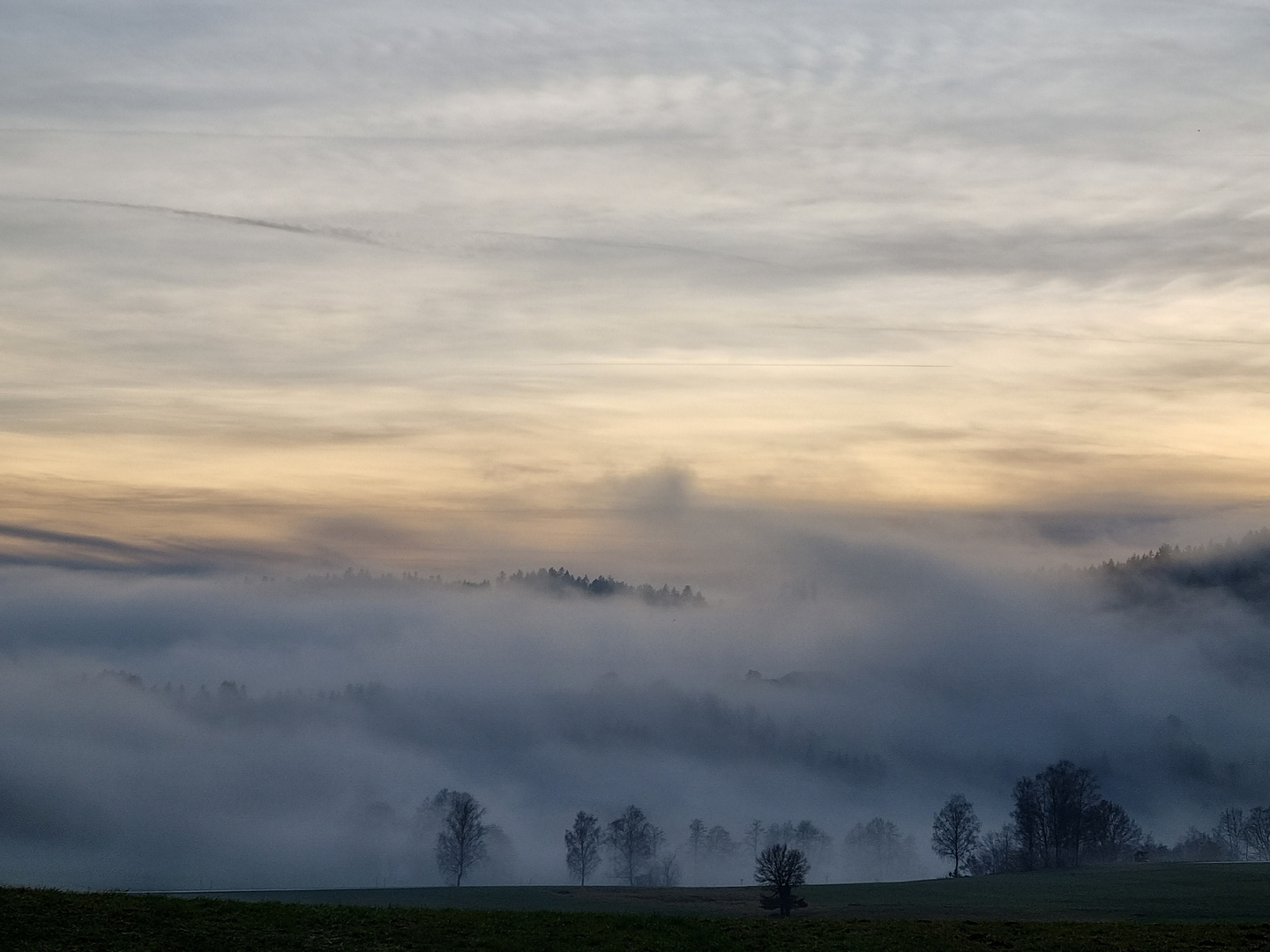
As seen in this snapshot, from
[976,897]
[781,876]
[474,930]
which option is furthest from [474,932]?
[976,897]

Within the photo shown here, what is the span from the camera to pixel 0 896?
2000 inches

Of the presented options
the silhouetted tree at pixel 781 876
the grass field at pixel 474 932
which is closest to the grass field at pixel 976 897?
the silhouetted tree at pixel 781 876

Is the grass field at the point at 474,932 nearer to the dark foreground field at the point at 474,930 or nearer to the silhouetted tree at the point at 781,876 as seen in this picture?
the dark foreground field at the point at 474,930

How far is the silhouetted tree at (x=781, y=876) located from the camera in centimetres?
11312

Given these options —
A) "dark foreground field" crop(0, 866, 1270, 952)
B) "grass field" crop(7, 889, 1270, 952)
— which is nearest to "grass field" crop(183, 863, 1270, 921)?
"dark foreground field" crop(0, 866, 1270, 952)

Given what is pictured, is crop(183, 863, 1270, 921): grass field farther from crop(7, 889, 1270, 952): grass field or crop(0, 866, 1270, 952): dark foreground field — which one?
crop(7, 889, 1270, 952): grass field

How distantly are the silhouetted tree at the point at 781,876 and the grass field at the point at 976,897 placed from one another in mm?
3601

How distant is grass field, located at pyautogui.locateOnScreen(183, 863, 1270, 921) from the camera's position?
390 feet

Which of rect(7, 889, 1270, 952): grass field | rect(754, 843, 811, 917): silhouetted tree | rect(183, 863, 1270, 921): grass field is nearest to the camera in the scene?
rect(7, 889, 1270, 952): grass field

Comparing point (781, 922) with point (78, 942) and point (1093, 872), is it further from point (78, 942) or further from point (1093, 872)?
point (1093, 872)

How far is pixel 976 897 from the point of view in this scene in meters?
153

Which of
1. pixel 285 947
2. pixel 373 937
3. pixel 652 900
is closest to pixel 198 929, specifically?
pixel 285 947

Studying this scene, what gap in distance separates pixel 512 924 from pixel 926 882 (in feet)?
497

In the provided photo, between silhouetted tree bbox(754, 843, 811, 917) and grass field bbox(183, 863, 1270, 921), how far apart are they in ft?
11.8
